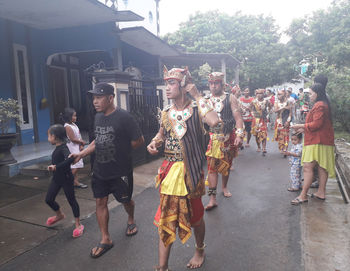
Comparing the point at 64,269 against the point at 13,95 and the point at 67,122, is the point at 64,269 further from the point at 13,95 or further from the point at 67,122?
the point at 13,95

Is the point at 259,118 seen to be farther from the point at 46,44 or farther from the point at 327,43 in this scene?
the point at 327,43

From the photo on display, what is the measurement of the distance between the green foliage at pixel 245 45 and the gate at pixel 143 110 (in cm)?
1460

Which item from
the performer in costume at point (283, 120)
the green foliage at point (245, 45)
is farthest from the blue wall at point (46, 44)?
the green foliage at point (245, 45)

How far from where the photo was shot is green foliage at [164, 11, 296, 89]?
944 inches

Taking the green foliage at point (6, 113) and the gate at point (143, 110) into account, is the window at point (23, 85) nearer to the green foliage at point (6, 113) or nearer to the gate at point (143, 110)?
the green foliage at point (6, 113)

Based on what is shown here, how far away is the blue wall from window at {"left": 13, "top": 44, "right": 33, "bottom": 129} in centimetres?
15

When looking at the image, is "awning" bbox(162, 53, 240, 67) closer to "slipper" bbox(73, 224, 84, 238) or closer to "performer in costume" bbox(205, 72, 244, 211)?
"performer in costume" bbox(205, 72, 244, 211)

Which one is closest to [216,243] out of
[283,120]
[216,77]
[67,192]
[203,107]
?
→ [203,107]

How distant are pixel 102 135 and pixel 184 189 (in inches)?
46.4

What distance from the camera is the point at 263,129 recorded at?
9.22 meters

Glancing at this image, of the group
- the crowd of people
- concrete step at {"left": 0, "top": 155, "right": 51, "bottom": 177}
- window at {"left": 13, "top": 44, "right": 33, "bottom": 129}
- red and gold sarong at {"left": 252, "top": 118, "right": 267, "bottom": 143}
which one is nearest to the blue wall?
window at {"left": 13, "top": 44, "right": 33, "bottom": 129}

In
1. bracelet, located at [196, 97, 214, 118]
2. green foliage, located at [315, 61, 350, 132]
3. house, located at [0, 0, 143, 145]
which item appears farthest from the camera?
green foliage, located at [315, 61, 350, 132]

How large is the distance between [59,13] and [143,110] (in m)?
3.29

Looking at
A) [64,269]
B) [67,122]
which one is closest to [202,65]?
[67,122]
